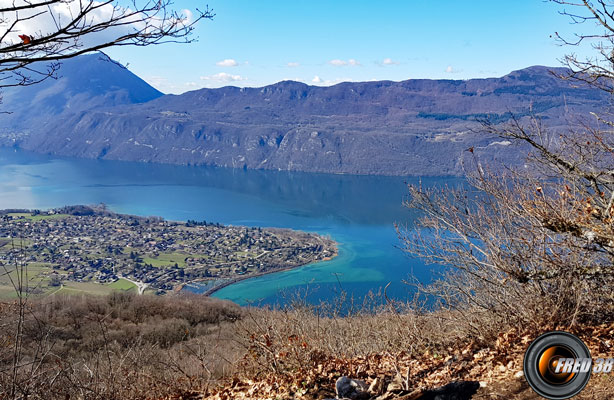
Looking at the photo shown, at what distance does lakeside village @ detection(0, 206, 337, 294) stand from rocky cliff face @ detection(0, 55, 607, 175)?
43152 mm

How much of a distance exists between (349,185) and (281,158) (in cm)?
3752

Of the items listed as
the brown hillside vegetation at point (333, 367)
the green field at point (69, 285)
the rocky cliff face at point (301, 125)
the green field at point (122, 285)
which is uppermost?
the rocky cliff face at point (301, 125)

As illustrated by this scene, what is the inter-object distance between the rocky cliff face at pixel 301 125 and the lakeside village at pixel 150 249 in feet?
142

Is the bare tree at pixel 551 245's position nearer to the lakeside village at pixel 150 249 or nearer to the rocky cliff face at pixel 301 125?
the lakeside village at pixel 150 249

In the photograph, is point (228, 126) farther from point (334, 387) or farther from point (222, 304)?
point (334, 387)

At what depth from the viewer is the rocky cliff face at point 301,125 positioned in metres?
104

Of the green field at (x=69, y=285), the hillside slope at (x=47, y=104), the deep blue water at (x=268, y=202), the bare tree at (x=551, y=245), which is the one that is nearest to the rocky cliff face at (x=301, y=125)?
the hillside slope at (x=47, y=104)

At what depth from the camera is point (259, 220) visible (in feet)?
177

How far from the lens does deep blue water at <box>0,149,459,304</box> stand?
2919 centimetres

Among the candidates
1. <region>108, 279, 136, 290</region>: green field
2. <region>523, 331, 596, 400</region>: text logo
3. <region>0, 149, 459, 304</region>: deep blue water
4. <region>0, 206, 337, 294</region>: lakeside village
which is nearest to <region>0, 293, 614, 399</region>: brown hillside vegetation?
<region>523, 331, 596, 400</region>: text logo

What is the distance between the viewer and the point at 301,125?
5482 inches

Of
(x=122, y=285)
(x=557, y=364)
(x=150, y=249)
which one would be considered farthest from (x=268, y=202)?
(x=557, y=364)

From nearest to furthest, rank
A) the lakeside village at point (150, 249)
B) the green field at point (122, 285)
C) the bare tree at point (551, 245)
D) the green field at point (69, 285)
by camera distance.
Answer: the bare tree at point (551, 245), the green field at point (69, 285), the green field at point (122, 285), the lakeside village at point (150, 249)

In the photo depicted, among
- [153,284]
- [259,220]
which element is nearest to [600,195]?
[153,284]
